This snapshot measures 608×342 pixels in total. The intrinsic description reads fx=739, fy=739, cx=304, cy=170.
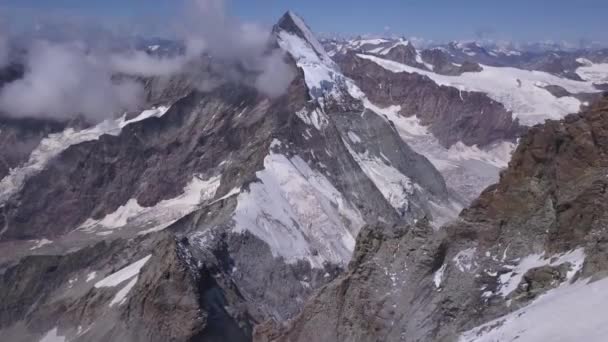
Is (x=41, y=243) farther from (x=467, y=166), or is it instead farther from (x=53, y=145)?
(x=467, y=166)

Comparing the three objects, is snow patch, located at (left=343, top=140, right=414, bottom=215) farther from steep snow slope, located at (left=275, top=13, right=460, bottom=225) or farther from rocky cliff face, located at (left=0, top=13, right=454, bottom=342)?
rocky cliff face, located at (left=0, top=13, right=454, bottom=342)

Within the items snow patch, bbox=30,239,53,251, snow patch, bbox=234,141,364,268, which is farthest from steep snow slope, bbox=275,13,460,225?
snow patch, bbox=30,239,53,251

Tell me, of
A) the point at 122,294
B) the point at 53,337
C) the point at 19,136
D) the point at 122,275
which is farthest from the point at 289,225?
the point at 19,136

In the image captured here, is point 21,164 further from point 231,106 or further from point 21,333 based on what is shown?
point 21,333

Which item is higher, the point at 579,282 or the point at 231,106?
the point at 231,106

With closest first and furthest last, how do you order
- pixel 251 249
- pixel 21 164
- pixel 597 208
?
pixel 597 208 < pixel 251 249 < pixel 21 164

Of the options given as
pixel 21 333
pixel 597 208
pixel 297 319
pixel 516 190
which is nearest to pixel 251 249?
pixel 21 333
